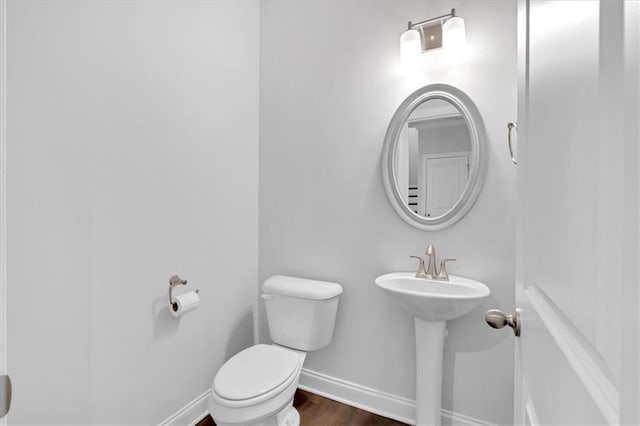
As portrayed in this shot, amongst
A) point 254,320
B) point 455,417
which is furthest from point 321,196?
point 455,417

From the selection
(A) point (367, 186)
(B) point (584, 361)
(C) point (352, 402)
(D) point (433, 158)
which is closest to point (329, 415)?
(C) point (352, 402)

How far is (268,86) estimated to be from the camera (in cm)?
215

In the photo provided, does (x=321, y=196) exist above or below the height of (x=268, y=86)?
below

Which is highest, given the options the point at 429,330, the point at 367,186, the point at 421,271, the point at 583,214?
the point at 367,186

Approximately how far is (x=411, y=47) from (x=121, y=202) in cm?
157

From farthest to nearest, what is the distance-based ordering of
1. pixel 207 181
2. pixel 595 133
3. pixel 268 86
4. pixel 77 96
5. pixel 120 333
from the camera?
pixel 268 86
pixel 207 181
pixel 120 333
pixel 77 96
pixel 595 133

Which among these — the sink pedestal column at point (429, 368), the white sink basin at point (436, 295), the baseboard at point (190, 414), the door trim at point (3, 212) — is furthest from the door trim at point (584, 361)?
the baseboard at point (190, 414)

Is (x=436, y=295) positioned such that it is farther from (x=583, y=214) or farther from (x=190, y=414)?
(x=190, y=414)

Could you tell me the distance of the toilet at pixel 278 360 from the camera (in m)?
1.28

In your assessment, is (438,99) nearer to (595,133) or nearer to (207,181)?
(207,181)

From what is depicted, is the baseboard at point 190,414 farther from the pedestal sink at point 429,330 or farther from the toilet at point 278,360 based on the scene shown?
the pedestal sink at point 429,330

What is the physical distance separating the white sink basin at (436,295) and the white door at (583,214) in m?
0.75

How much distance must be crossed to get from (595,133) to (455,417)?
1774 mm

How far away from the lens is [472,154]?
5.14 ft
